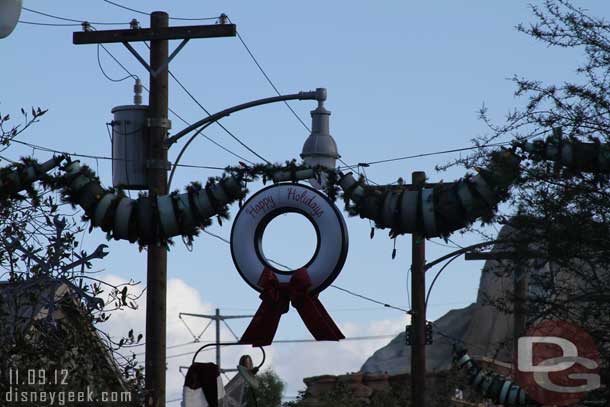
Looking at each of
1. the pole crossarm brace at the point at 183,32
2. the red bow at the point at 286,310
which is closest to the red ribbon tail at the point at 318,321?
the red bow at the point at 286,310

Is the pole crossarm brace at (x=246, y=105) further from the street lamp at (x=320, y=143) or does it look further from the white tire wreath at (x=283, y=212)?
the white tire wreath at (x=283, y=212)

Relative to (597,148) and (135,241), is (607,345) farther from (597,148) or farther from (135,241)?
(135,241)

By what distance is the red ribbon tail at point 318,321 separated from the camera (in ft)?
46.7

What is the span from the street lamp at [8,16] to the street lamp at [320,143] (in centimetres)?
797

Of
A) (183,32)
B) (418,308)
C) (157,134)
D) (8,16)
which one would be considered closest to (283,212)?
(157,134)

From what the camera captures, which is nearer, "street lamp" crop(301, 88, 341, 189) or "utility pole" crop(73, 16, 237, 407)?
"utility pole" crop(73, 16, 237, 407)

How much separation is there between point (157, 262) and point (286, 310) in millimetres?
2163

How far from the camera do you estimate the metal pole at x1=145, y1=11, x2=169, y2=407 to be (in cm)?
1562

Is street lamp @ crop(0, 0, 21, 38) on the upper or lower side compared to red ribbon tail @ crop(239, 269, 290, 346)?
upper

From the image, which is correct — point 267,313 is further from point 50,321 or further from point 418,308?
point 418,308

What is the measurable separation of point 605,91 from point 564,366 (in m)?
3.20

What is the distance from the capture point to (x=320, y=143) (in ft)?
58.1

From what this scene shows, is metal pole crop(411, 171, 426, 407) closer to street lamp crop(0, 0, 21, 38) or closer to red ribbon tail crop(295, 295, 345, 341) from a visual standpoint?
red ribbon tail crop(295, 295, 345, 341)

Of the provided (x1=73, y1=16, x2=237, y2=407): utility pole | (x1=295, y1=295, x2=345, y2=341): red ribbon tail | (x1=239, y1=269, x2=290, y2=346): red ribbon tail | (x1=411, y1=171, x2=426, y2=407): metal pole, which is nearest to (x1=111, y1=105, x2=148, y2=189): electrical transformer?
(x1=73, y1=16, x2=237, y2=407): utility pole
